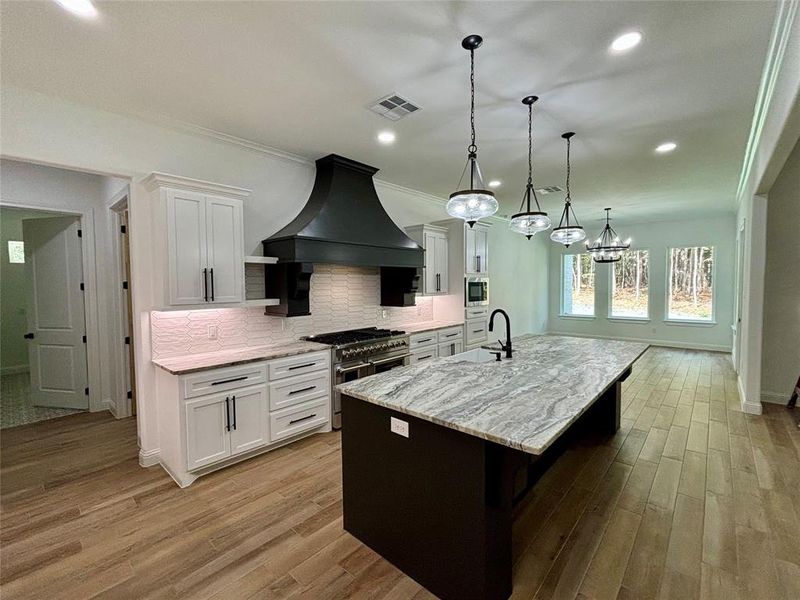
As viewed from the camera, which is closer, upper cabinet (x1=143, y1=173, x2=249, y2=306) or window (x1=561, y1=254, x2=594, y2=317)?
upper cabinet (x1=143, y1=173, x2=249, y2=306)

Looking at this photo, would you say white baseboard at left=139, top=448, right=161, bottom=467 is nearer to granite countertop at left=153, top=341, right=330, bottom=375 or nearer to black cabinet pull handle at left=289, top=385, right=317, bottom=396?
granite countertop at left=153, top=341, right=330, bottom=375

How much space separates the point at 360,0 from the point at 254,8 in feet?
1.85

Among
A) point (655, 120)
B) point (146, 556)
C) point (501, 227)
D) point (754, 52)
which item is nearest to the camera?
point (146, 556)

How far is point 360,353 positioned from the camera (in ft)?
Answer: 12.8

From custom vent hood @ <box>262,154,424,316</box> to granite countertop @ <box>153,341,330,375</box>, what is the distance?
1.28 ft

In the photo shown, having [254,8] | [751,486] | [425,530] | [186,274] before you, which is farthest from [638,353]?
[186,274]

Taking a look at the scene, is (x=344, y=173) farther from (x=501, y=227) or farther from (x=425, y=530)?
(x=501, y=227)

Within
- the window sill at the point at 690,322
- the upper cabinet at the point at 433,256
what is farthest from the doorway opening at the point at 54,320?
the window sill at the point at 690,322

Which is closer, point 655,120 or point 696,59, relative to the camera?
point 696,59

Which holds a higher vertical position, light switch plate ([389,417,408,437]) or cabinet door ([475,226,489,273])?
cabinet door ([475,226,489,273])

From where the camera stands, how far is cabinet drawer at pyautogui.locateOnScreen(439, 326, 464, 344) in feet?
16.6

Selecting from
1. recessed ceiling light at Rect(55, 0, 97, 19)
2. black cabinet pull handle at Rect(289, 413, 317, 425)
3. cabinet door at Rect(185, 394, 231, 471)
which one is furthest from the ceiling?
black cabinet pull handle at Rect(289, 413, 317, 425)

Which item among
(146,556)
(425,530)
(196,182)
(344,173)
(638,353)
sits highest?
(344,173)

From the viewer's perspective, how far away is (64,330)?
437cm
